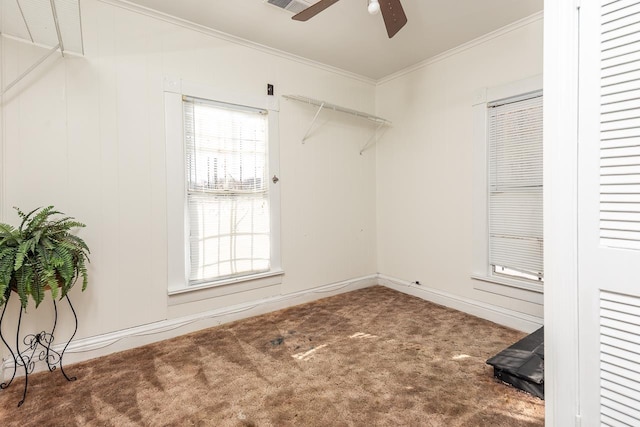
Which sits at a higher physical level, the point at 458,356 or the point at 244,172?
the point at 244,172

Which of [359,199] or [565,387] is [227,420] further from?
[359,199]

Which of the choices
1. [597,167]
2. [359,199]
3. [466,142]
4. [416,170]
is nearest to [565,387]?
[597,167]

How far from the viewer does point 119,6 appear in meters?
2.29

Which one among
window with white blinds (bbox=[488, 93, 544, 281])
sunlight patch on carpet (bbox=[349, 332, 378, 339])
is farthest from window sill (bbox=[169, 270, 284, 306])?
window with white blinds (bbox=[488, 93, 544, 281])

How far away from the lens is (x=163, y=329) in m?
2.50

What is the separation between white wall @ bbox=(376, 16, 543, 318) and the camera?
2.72 meters

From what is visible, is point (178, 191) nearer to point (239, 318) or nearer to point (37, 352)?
point (239, 318)

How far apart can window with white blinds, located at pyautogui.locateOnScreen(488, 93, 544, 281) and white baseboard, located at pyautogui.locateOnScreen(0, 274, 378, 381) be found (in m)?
1.88

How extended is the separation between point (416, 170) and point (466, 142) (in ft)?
2.06

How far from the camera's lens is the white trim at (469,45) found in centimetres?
252

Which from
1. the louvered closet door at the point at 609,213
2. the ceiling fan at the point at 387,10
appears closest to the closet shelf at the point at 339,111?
the ceiling fan at the point at 387,10

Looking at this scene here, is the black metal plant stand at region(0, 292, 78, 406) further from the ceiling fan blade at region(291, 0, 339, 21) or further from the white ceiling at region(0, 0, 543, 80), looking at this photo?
the ceiling fan blade at region(291, 0, 339, 21)

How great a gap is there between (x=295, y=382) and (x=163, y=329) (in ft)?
4.21

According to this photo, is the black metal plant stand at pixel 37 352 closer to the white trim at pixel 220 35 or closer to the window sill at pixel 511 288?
the white trim at pixel 220 35
